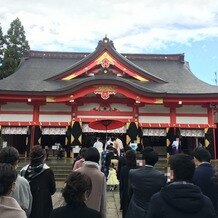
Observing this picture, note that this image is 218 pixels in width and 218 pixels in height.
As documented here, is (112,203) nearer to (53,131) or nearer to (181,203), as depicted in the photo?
(181,203)

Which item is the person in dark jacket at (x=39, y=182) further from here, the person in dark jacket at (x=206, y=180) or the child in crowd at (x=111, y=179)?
the child in crowd at (x=111, y=179)

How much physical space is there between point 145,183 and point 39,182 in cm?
144

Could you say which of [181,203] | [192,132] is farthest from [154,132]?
[181,203]

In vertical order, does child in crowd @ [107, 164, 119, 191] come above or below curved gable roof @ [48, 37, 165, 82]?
below

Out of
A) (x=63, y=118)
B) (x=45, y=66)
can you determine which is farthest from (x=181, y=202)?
(x=45, y=66)

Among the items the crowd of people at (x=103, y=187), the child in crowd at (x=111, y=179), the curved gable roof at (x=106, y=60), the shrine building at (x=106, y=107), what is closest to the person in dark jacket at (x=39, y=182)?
the crowd of people at (x=103, y=187)

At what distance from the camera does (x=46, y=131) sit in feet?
60.7

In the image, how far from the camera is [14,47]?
36.2 meters

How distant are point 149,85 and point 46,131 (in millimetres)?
7150

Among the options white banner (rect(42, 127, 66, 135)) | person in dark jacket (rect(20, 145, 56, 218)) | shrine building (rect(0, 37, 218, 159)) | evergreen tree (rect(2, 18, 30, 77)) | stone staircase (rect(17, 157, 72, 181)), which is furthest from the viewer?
evergreen tree (rect(2, 18, 30, 77))

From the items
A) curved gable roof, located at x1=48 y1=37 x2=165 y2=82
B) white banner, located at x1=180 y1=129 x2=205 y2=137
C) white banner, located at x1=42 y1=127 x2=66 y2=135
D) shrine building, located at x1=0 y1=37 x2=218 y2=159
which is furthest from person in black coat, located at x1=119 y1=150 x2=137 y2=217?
curved gable roof, located at x1=48 y1=37 x2=165 y2=82

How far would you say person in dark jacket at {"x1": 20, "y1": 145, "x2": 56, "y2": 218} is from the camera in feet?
13.6

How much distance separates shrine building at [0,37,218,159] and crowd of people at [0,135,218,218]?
1203cm

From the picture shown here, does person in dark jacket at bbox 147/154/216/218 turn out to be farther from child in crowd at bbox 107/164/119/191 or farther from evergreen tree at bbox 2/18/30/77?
evergreen tree at bbox 2/18/30/77
